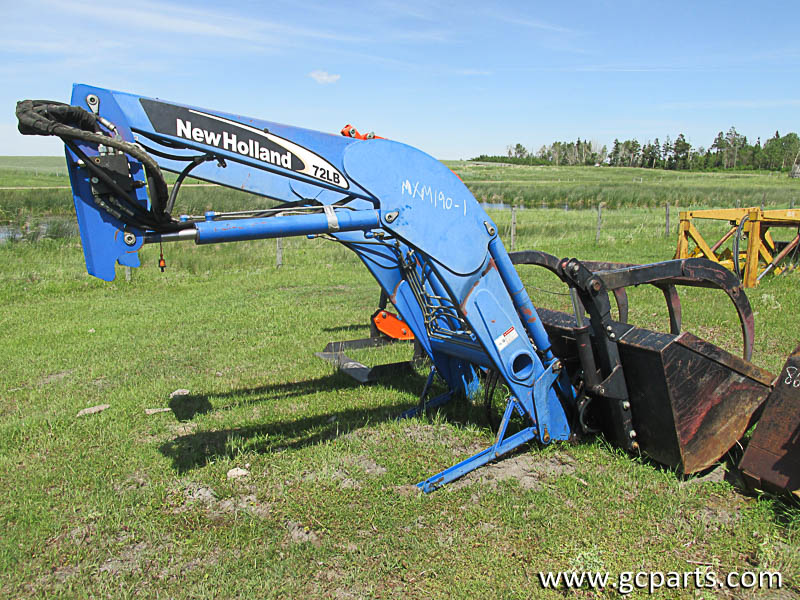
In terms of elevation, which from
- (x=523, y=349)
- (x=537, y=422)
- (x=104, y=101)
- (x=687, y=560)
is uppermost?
(x=104, y=101)

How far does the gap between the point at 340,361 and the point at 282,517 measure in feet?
10.6

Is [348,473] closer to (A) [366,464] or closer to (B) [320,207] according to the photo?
(A) [366,464]

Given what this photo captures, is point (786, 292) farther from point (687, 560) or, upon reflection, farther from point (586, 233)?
point (586, 233)

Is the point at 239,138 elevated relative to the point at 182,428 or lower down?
elevated

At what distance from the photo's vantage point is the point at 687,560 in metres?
3.36

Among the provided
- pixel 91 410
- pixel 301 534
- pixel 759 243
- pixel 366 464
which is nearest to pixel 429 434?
pixel 366 464

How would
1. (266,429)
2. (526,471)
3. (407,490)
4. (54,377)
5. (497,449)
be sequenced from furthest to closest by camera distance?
(54,377), (266,429), (526,471), (497,449), (407,490)

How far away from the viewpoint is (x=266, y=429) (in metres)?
5.21

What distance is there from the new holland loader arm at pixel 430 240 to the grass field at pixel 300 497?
0.37 meters

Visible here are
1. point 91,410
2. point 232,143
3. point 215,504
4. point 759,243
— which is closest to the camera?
point 232,143

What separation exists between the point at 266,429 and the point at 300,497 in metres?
1.24

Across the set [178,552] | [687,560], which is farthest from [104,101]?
[687,560]

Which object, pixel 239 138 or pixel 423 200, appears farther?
pixel 423 200

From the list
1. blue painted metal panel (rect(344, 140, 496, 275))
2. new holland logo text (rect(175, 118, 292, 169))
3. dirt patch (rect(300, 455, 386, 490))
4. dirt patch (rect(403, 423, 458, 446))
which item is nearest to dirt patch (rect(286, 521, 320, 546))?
dirt patch (rect(300, 455, 386, 490))
